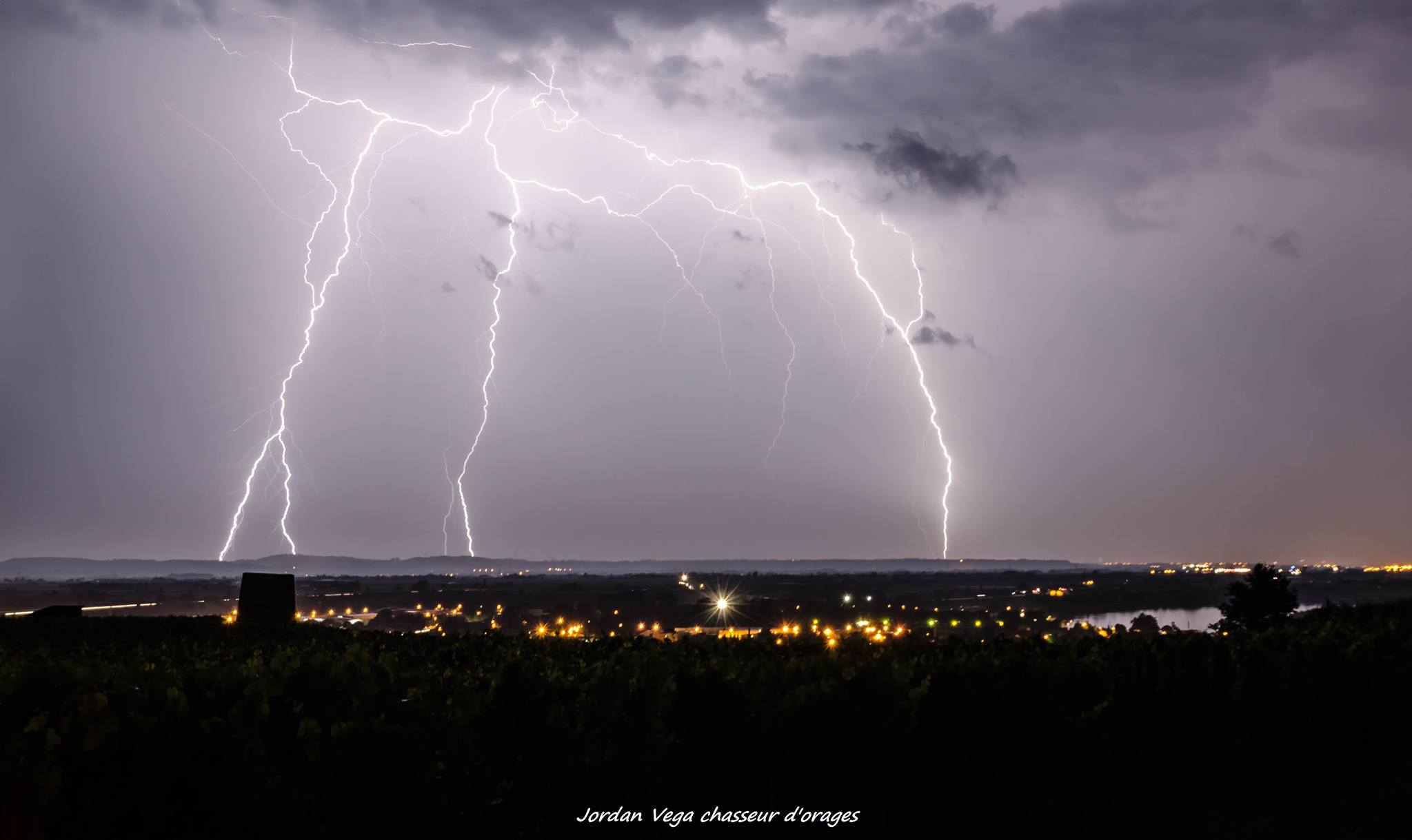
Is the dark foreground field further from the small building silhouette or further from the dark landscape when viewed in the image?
the small building silhouette

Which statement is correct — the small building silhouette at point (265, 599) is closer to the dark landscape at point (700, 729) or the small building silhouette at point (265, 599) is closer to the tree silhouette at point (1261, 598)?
the dark landscape at point (700, 729)

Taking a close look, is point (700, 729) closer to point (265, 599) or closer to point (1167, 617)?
point (265, 599)

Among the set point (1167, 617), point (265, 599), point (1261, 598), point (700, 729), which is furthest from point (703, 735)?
point (1167, 617)

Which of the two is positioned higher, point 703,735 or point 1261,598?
point 703,735

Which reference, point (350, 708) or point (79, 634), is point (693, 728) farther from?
point (79, 634)

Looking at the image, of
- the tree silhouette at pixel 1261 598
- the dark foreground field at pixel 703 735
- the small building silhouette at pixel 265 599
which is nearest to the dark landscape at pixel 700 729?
the dark foreground field at pixel 703 735

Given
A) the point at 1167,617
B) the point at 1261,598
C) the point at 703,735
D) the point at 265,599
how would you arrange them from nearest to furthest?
the point at 703,735 → the point at 265,599 → the point at 1261,598 → the point at 1167,617

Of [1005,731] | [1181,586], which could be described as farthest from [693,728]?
[1181,586]

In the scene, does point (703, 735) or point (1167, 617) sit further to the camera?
point (1167, 617)

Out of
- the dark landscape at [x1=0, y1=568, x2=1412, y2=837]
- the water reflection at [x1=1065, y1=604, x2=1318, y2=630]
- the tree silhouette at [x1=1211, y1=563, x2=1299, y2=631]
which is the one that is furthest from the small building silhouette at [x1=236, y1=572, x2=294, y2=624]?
the water reflection at [x1=1065, y1=604, x2=1318, y2=630]
